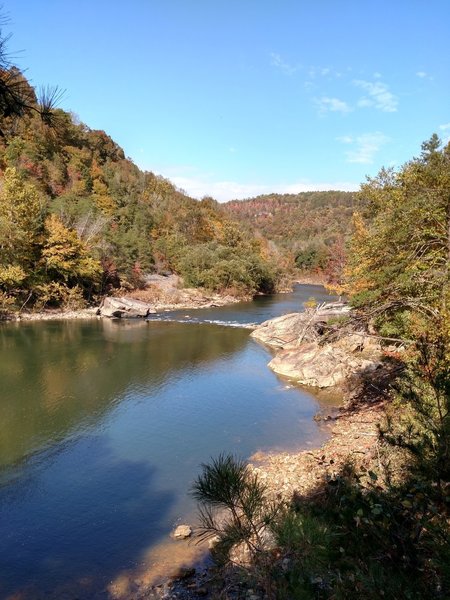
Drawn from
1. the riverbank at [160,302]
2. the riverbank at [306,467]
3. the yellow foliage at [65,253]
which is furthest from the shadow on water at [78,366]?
the riverbank at [306,467]

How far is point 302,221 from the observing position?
5231 inches

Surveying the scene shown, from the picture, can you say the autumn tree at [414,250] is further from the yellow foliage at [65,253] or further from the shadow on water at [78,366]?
the yellow foliage at [65,253]

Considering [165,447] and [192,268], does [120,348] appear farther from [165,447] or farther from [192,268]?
[192,268]

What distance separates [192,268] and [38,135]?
85.6ft

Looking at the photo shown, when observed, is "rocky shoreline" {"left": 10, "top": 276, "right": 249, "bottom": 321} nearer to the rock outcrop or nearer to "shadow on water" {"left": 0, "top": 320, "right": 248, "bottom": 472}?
"shadow on water" {"left": 0, "top": 320, "right": 248, "bottom": 472}

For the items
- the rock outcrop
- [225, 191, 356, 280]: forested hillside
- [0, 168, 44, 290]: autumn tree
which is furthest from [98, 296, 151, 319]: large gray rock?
[225, 191, 356, 280]: forested hillside

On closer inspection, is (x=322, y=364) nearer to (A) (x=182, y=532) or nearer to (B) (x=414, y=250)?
(B) (x=414, y=250)

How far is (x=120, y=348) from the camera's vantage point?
2528 cm

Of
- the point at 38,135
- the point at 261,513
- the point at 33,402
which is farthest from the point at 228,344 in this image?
the point at 38,135

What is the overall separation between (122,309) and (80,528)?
28396 millimetres

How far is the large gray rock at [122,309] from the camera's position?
120ft

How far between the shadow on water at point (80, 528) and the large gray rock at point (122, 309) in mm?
24838

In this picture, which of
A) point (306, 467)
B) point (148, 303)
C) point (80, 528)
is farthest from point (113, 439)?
point (148, 303)

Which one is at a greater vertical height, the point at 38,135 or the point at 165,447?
the point at 38,135
